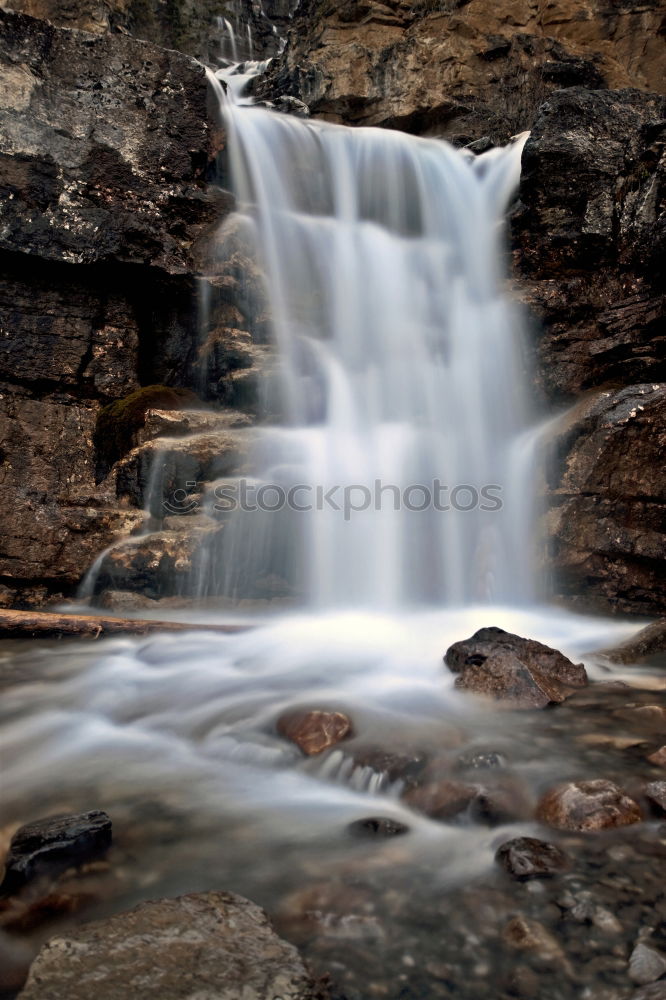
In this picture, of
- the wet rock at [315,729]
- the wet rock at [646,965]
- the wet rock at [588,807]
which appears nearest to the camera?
the wet rock at [646,965]

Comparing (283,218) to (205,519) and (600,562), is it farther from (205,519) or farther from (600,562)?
(600,562)

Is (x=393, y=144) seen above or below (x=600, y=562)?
above

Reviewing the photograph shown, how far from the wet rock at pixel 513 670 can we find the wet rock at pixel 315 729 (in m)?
1.05

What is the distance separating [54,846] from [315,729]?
4.99ft

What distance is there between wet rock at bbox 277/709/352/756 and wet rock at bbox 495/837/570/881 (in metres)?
1.26

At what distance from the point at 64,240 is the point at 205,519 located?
14.8ft

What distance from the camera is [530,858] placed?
2.34 meters

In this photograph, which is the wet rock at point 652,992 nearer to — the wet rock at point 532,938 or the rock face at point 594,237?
the wet rock at point 532,938

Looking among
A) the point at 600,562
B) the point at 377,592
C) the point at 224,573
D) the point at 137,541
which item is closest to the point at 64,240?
the point at 137,541

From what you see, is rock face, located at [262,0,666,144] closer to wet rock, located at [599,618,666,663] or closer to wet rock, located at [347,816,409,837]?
wet rock, located at [599,618,666,663]

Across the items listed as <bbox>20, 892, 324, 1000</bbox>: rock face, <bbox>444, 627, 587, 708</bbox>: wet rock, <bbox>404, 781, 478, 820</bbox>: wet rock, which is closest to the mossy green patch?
<bbox>444, 627, 587, 708</bbox>: wet rock

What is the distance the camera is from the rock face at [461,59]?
47.8ft

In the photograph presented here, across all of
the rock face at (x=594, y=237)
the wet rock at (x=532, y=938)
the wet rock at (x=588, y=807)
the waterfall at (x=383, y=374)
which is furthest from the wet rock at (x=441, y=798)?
the rock face at (x=594, y=237)

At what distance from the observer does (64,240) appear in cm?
885
